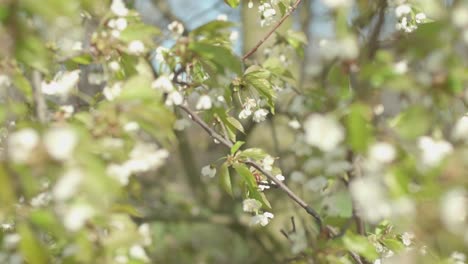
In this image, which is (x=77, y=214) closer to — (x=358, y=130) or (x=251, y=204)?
(x=358, y=130)

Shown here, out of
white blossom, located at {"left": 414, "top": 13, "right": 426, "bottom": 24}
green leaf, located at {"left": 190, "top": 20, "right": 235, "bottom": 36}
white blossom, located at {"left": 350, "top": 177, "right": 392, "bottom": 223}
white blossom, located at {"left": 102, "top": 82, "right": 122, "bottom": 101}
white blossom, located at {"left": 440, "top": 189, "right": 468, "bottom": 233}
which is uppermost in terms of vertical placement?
white blossom, located at {"left": 414, "top": 13, "right": 426, "bottom": 24}

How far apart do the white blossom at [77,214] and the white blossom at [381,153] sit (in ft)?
1.84

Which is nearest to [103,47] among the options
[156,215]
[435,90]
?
[435,90]

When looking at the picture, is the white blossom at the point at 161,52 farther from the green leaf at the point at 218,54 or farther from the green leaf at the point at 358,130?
the green leaf at the point at 358,130

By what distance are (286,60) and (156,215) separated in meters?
2.67

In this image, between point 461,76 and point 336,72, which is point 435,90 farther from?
point 336,72

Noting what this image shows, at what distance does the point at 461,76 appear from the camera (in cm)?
123

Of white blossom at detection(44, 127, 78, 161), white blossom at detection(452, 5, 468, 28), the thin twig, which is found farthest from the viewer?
the thin twig

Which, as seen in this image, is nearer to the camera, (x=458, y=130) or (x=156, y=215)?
(x=458, y=130)

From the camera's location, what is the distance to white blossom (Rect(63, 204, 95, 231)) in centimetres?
117

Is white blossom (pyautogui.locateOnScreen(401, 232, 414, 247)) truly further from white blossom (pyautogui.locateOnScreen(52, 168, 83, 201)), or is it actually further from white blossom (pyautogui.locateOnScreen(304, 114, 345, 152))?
white blossom (pyautogui.locateOnScreen(52, 168, 83, 201))

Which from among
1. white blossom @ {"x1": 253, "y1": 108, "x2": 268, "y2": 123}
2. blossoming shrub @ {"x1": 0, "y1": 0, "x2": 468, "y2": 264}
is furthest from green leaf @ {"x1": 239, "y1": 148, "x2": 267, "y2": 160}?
blossoming shrub @ {"x1": 0, "y1": 0, "x2": 468, "y2": 264}

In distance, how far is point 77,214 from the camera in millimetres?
1177

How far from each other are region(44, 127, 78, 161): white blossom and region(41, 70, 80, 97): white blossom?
53 centimetres
